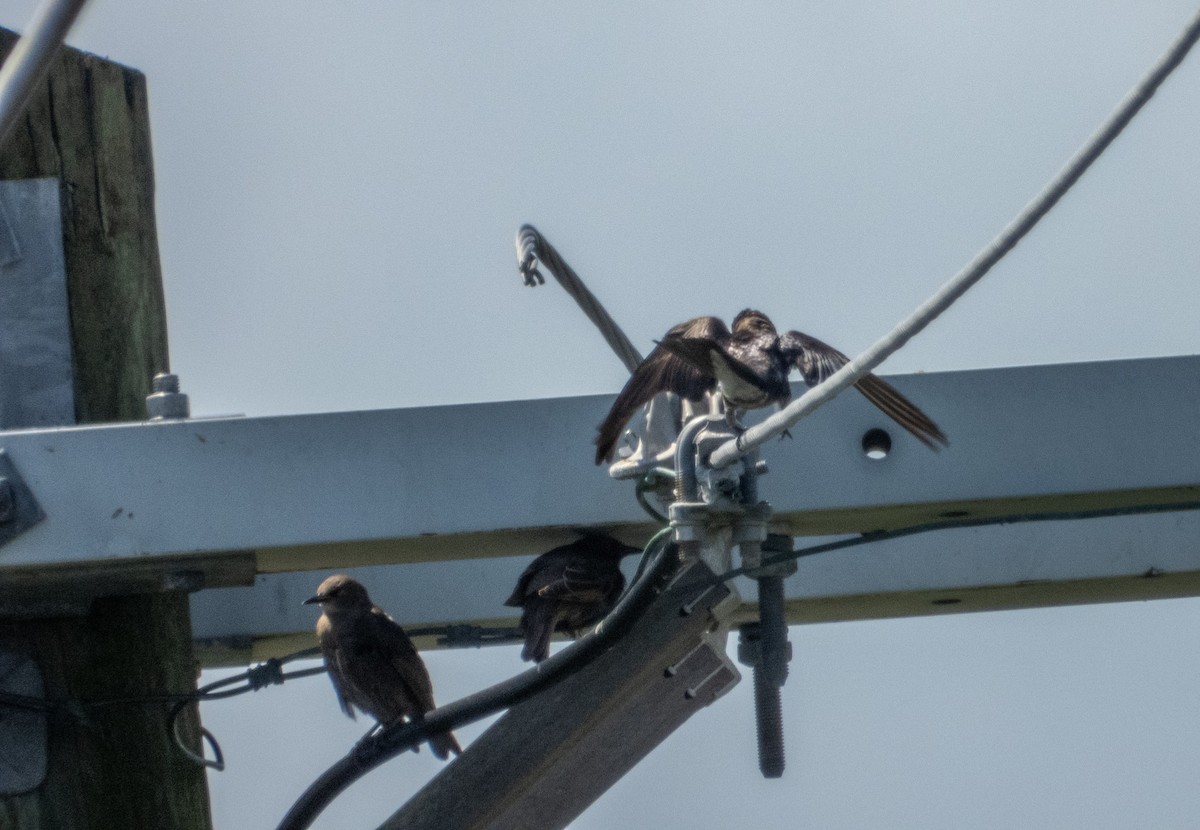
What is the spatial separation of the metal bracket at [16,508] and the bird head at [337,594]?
42.2 inches

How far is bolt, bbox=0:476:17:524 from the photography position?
338 cm

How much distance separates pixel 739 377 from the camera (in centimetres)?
368

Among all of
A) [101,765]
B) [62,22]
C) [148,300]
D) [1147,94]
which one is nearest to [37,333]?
[148,300]

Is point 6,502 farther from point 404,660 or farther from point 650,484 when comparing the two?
point 404,660

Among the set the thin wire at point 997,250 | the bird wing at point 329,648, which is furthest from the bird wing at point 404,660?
the thin wire at point 997,250

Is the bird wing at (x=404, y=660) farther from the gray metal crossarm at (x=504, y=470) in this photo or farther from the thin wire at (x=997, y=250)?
the thin wire at (x=997, y=250)

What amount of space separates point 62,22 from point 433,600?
265cm

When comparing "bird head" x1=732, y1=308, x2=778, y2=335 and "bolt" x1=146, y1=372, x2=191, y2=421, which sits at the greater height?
"bird head" x1=732, y1=308, x2=778, y2=335

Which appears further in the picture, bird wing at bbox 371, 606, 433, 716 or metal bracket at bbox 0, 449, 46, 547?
bird wing at bbox 371, 606, 433, 716

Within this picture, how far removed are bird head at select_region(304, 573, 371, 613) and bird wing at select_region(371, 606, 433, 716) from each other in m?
0.06

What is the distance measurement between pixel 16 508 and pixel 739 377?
1384 millimetres

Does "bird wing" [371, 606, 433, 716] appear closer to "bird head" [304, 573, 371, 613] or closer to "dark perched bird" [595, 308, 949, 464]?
"bird head" [304, 573, 371, 613]

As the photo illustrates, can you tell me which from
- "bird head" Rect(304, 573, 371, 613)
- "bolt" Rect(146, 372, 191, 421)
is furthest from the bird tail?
"bolt" Rect(146, 372, 191, 421)

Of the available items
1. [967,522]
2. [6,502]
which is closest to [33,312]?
[6,502]
